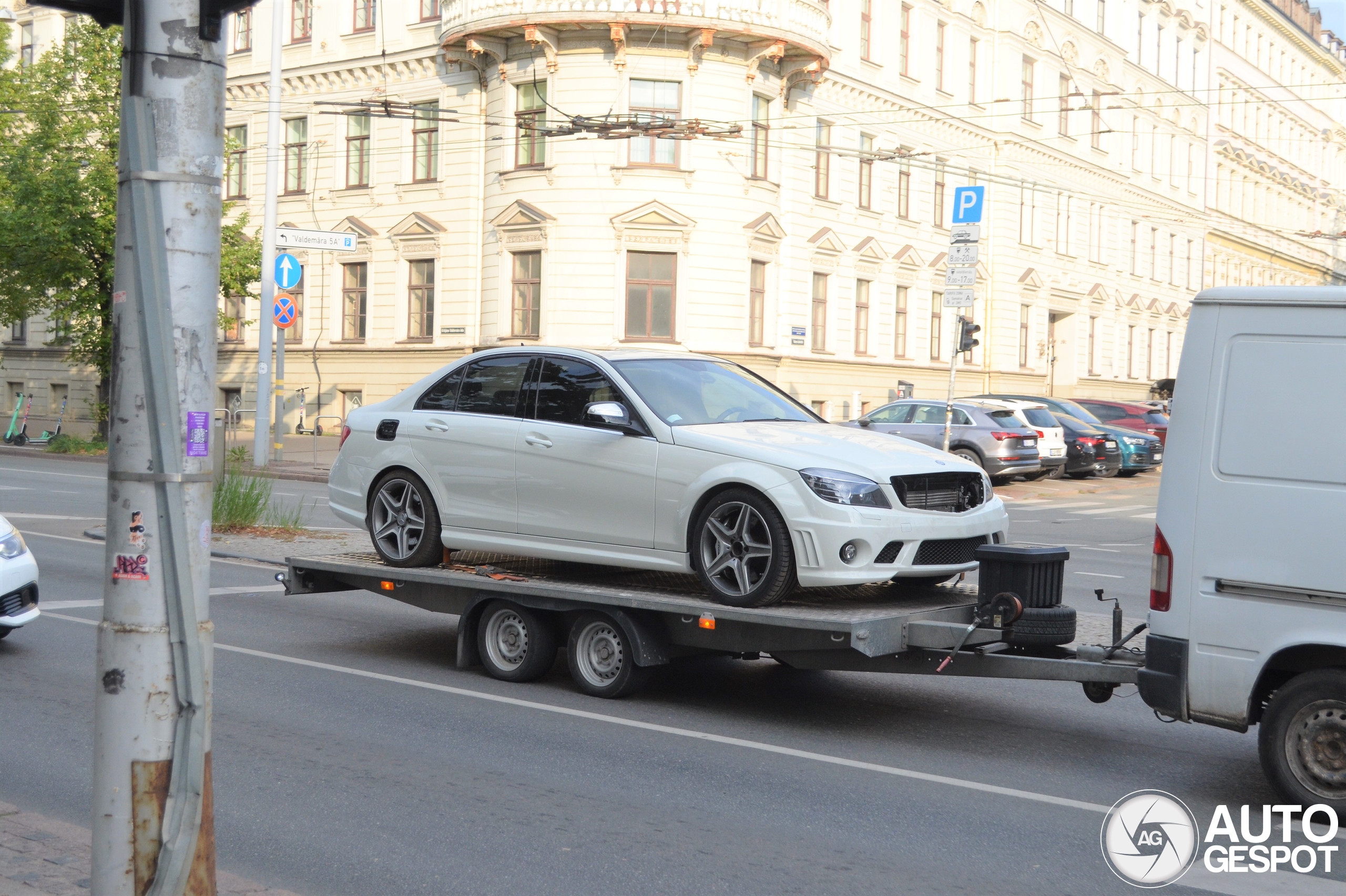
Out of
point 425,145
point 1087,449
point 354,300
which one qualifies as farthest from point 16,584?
point 354,300

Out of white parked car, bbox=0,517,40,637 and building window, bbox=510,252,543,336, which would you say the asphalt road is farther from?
building window, bbox=510,252,543,336

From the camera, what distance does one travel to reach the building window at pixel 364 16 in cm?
3862

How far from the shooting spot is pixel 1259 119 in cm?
7144

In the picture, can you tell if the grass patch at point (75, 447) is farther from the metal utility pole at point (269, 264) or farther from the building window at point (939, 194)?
the building window at point (939, 194)

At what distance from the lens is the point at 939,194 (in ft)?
144

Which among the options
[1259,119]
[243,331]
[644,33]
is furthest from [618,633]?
[1259,119]

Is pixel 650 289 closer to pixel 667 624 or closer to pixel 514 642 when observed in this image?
pixel 514 642

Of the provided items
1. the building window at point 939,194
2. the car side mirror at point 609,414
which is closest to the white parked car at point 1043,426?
the building window at point 939,194

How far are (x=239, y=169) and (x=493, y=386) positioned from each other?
36.0 m

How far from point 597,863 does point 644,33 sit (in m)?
30.1

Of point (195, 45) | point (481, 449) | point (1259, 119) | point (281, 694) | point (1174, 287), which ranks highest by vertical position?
point (1259, 119)

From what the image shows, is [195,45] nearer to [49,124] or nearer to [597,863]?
[597,863]

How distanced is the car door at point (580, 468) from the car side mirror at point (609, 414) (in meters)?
0.05

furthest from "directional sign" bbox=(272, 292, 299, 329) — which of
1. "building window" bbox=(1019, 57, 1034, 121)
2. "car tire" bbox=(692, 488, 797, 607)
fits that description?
"building window" bbox=(1019, 57, 1034, 121)
